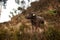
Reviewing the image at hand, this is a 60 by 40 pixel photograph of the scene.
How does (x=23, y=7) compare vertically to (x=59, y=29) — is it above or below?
below

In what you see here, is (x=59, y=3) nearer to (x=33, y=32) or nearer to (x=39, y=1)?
(x=39, y=1)

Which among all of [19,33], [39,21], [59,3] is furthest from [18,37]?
[59,3]

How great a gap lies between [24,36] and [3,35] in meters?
0.56

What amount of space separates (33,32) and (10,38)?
2.57 ft

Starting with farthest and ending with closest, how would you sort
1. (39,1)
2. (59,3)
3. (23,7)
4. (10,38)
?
(39,1) < (23,7) < (59,3) < (10,38)

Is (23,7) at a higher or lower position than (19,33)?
lower

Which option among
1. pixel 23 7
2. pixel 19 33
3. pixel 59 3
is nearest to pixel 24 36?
pixel 19 33

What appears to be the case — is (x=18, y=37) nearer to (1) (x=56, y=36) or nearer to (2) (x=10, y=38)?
(2) (x=10, y=38)

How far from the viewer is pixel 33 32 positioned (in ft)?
22.5

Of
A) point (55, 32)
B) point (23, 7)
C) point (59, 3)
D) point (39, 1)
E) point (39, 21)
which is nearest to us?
point (55, 32)

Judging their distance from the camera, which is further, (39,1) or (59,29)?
(39,1)

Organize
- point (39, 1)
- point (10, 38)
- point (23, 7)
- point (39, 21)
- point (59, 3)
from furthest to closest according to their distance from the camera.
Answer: point (39, 1) → point (23, 7) → point (59, 3) → point (39, 21) → point (10, 38)

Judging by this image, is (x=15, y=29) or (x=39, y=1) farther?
(x=39, y=1)

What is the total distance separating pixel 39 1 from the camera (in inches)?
682
